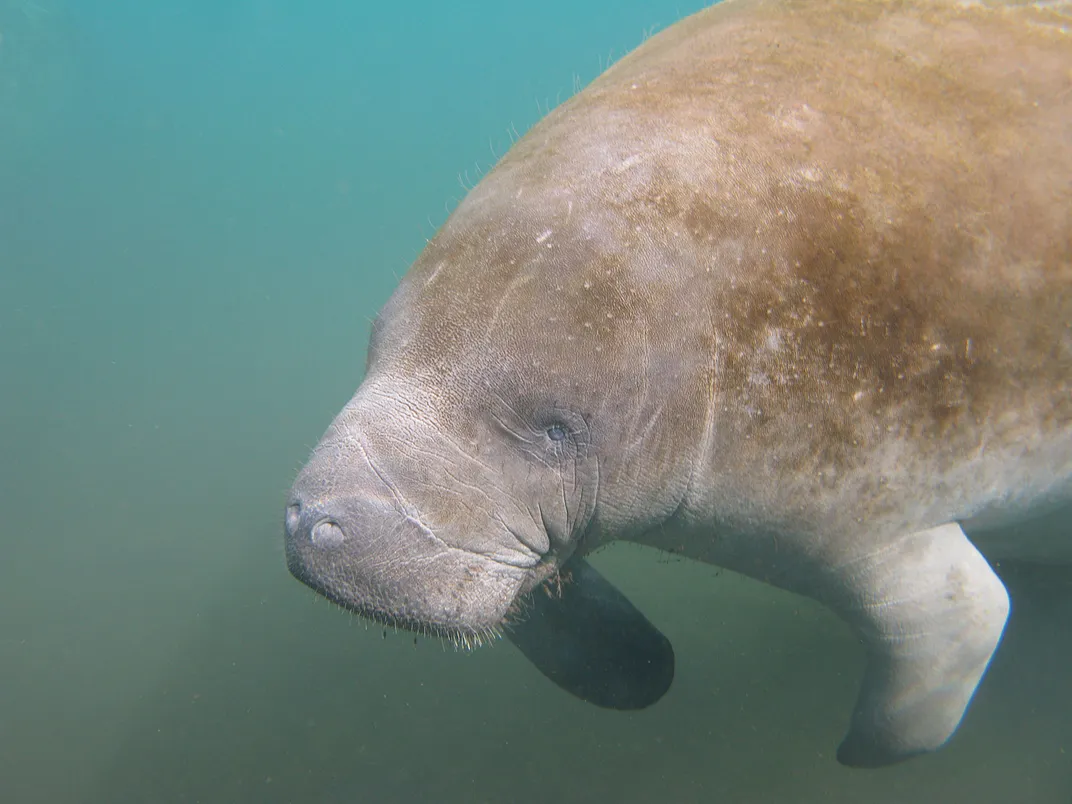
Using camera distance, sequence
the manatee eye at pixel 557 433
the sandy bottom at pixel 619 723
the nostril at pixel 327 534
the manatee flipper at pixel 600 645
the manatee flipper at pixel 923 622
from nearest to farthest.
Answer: the nostril at pixel 327 534
the manatee eye at pixel 557 433
the manatee flipper at pixel 923 622
the manatee flipper at pixel 600 645
the sandy bottom at pixel 619 723

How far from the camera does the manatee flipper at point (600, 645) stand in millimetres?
3367

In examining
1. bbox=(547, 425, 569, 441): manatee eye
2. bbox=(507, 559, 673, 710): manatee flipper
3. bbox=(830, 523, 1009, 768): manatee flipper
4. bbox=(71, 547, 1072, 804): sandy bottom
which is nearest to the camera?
bbox=(547, 425, 569, 441): manatee eye

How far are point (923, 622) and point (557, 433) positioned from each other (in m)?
1.68

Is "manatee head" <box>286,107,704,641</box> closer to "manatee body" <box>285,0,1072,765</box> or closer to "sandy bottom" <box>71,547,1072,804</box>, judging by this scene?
"manatee body" <box>285,0,1072,765</box>

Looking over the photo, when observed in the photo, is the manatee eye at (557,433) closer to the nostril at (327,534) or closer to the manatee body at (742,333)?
the manatee body at (742,333)

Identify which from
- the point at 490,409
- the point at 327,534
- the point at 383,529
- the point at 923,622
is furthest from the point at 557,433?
the point at 923,622

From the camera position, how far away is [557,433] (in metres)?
2.00

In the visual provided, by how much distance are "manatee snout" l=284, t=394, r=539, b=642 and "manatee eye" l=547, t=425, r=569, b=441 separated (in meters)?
0.31

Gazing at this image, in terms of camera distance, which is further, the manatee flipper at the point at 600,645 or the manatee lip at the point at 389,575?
the manatee flipper at the point at 600,645

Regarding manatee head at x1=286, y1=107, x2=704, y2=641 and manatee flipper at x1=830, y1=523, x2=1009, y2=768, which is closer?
manatee head at x1=286, y1=107, x2=704, y2=641

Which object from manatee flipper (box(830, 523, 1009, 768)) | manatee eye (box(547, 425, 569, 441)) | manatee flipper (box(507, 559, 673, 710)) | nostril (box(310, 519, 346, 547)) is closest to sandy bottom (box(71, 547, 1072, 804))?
manatee flipper (box(507, 559, 673, 710))

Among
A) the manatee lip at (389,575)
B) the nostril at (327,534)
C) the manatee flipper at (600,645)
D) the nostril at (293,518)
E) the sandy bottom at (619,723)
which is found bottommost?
the sandy bottom at (619,723)

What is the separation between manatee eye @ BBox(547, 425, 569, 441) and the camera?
1991mm

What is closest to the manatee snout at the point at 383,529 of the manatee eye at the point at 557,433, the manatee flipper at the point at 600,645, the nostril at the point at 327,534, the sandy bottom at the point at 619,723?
the nostril at the point at 327,534
